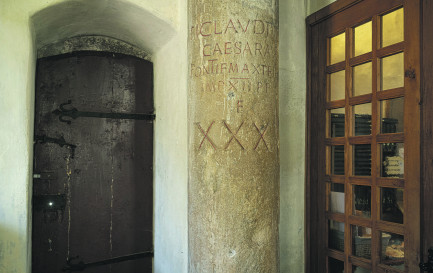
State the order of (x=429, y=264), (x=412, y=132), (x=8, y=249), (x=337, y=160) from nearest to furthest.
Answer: (x=429, y=264), (x=412, y=132), (x=8, y=249), (x=337, y=160)

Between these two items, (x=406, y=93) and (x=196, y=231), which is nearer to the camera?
(x=406, y=93)

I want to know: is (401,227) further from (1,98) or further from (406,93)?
(1,98)

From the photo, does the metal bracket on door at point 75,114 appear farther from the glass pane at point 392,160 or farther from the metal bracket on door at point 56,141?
the glass pane at point 392,160

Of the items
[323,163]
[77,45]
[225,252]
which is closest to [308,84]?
[323,163]

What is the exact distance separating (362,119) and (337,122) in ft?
0.71

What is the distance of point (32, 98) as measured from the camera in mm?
2186

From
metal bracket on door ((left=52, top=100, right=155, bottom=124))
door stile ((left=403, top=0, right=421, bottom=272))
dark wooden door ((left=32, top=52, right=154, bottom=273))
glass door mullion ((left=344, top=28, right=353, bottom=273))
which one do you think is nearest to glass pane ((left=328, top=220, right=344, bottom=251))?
glass door mullion ((left=344, top=28, right=353, bottom=273))

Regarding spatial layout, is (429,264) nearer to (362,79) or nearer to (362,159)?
(362,159)

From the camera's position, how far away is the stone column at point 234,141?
6.41 ft

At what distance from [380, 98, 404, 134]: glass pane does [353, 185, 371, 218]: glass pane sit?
390mm

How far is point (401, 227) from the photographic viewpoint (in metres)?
1.88

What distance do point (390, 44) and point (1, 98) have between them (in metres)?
2.25

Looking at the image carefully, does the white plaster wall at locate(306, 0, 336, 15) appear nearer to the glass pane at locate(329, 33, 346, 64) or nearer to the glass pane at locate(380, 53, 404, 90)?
the glass pane at locate(329, 33, 346, 64)

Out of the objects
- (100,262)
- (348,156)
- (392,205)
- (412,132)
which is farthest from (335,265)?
(100,262)
